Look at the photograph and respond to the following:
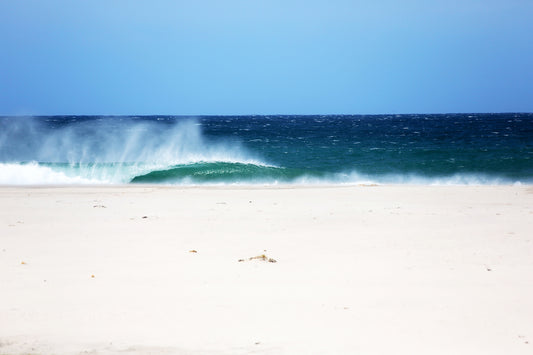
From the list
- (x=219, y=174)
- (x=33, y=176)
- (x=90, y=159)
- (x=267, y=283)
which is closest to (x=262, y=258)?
(x=267, y=283)

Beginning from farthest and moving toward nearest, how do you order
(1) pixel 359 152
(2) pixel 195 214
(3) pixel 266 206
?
(1) pixel 359 152 < (3) pixel 266 206 < (2) pixel 195 214

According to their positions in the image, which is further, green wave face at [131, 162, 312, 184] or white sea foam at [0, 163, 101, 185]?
green wave face at [131, 162, 312, 184]

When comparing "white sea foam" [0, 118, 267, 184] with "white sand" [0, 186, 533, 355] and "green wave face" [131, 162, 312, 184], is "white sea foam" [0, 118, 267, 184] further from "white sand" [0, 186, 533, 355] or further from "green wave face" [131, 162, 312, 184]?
"white sand" [0, 186, 533, 355]

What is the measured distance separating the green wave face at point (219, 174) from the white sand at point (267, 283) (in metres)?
11.5

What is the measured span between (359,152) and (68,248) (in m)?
28.7

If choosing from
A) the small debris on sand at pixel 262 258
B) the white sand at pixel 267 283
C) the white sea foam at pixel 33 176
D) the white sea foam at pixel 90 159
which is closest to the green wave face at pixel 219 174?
the white sea foam at pixel 90 159

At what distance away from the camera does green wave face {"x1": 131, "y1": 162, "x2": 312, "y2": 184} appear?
2242 centimetres

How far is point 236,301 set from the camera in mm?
5352

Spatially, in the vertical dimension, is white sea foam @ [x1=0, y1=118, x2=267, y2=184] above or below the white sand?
below

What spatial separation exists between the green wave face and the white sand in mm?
11500

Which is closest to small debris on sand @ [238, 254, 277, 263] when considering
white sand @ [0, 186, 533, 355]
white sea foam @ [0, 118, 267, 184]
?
white sand @ [0, 186, 533, 355]

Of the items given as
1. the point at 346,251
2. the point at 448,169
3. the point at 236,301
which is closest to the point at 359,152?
→ the point at 448,169

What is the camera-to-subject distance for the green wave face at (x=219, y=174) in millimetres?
22422

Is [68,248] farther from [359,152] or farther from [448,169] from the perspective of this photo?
[359,152]
